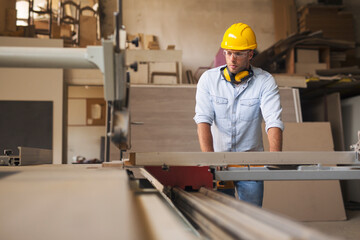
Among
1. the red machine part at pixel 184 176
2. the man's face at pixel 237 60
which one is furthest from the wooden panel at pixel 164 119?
the red machine part at pixel 184 176

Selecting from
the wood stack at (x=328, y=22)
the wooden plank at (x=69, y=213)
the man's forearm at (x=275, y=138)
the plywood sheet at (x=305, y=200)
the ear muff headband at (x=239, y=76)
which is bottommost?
the plywood sheet at (x=305, y=200)

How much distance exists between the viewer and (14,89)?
4.77 metres

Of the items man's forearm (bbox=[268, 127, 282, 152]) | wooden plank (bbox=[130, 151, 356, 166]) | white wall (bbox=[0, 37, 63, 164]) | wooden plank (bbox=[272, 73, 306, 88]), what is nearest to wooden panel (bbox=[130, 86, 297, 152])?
wooden plank (bbox=[272, 73, 306, 88])

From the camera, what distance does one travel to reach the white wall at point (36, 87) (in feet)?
15.6

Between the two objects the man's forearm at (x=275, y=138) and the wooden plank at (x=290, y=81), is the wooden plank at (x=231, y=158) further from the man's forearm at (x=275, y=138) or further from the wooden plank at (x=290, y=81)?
the wooden plank at (x=290, y=81)

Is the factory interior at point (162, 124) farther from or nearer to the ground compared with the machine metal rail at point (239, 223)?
farther from the ground

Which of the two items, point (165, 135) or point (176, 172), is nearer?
point (176, 172)

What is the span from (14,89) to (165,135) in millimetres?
1998

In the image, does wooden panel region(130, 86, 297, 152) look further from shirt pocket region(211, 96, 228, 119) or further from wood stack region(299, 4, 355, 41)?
shirt pocket region(211, 96, 228, 119)

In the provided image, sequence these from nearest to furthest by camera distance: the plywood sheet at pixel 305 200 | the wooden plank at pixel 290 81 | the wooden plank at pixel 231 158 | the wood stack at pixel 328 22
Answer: the wooden plank at pixel 231 158
the plywood sheet at pixel 305 200
the wooden plank at pixel 290 81
the wood stack at pixel 328 22

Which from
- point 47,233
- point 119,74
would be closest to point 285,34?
point 119,74

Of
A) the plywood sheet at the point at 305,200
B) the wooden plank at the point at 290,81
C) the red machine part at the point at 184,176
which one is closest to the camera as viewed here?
the red machine part at the point at 184,176

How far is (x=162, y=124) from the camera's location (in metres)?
4.46

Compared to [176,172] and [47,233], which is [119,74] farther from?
[47,233]
